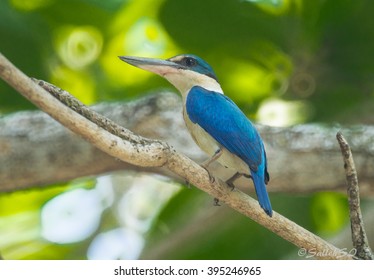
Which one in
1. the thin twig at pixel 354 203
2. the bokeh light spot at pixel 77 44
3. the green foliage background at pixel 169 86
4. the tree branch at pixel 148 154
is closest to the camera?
the tree branch at pixel 148 154

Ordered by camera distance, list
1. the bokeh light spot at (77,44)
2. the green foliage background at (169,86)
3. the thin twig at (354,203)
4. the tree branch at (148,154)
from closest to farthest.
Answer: the tree branch at (148,154)
the thin twig at (354,203)
the green foliage background at (169,86)
the bokeh light spot at (77,44)

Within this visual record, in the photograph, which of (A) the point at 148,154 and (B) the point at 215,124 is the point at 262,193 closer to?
(B) the point at 215,124

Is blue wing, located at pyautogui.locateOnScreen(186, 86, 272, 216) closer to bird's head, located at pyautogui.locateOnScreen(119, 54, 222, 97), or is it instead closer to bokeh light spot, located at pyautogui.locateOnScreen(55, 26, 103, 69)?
bird's head, located at pyautogui.locateOnScreen(119, 54, 222, 97)

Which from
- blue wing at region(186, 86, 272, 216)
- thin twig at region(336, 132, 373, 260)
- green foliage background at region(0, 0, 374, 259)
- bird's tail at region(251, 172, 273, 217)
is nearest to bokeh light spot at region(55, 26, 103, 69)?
green foliage background at region(0, 0, 374, 259)

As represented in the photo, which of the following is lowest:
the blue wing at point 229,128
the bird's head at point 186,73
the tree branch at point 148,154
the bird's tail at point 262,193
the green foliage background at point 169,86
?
the tree branch at point 148,154

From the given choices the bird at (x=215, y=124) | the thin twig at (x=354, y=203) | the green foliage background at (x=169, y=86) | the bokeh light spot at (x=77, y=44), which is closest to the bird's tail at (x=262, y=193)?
the bird at (x=215, y=124)

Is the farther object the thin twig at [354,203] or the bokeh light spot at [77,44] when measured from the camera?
the bokeh light spot at [77,44]

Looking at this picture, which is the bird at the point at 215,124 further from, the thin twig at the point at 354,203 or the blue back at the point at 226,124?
the thin twig at the point at 354,203
